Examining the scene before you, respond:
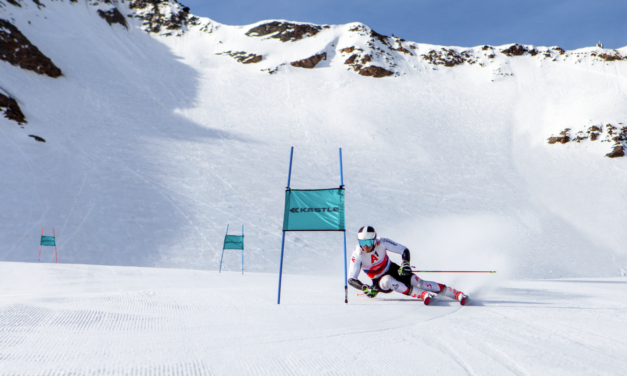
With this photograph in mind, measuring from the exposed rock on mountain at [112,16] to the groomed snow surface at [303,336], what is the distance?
5243cm

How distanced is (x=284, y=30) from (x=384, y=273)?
5356 cm

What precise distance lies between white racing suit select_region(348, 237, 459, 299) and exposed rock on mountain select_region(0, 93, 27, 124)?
78.4 feet

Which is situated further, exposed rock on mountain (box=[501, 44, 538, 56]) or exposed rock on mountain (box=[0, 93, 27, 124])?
exposed rock on mountain (box=[501, 44, 538, 56])

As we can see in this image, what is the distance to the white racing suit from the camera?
16.4 ft

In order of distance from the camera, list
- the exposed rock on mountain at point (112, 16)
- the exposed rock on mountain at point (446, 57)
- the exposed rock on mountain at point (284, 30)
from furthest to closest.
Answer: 1. the exposed rock on mountain at point (284, 30)
2. the exposed rock on mountain at point (112, 16)
3. the exposed rock on mountain at point (446, 57)

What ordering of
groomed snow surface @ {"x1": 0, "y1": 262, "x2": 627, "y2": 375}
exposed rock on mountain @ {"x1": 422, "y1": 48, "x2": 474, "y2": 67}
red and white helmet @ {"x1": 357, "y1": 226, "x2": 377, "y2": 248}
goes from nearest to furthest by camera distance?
1. groomed snow surface @ {"x1": 0, "y1": 262, "x2": 627, "y2": 375}
2. red and white helmet @ {"x1": 357, "y1": 226, "x2": 377, "y2": 248}
3. exposed rock on mountain @ {"x1": 422, "y1": 48, "x2": 474, "y2": 67}

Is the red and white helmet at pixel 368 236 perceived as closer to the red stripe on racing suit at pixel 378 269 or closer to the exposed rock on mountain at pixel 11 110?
the red stripe on racing suit at pixel 378 269

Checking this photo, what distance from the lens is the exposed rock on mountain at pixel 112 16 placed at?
46.6 m

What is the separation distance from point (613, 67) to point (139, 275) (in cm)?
4940

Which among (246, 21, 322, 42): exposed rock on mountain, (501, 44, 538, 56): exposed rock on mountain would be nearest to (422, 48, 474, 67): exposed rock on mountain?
(501, 44, 538, 56): exposed rock on mountain

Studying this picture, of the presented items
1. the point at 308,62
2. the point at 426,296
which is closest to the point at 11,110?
the point at 426,296

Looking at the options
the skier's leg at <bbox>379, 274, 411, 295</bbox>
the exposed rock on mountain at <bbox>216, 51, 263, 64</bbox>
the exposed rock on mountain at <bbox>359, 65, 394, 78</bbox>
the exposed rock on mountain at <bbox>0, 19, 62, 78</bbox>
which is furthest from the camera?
the exposed rock on mountain at <bbox>216, 51, 263, 64</bbox>

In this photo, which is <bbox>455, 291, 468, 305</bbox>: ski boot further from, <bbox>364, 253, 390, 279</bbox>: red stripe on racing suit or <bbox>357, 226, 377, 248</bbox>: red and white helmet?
<bbox>357, 226, 377, 248</bbox>: red and white helmet

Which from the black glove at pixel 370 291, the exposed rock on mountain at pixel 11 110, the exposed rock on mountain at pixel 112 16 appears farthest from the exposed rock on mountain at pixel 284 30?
the black glove at pixel 370 291
